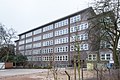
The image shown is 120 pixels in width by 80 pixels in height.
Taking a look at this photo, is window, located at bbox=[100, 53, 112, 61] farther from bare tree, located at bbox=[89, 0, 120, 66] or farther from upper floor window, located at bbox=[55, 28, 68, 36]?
bare tree, located at bbox=[89, 0, 120, 66]

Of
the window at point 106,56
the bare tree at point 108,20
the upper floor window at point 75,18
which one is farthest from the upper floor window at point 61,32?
the bare tree at point 108,20

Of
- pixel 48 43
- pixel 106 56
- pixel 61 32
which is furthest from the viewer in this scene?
pixel 48 43

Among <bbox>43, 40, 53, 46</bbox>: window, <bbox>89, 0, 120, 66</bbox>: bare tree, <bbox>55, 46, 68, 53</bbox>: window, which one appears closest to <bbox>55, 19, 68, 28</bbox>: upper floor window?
<bbox>43, 40, 53, 46</bbox>: window

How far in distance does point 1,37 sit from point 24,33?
52.9 m

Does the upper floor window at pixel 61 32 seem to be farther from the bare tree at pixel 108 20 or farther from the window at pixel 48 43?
the bare tree at pixel 108 20

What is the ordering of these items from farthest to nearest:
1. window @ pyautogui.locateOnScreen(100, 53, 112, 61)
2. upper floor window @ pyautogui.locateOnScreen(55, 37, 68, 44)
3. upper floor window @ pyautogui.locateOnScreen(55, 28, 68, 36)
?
upper floor window @ pyautogui.locateOnScreen(55, 28, 68, 36), upper floor window @ pyautogui.locateOnScreen(55, 37, 68, 44), window @ pyautogui.locateOnScreen(100, 53, 112, 61)

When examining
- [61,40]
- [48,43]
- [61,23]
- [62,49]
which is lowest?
[62,49]

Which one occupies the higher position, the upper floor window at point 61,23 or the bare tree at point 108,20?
the upper floor window at point 61,23

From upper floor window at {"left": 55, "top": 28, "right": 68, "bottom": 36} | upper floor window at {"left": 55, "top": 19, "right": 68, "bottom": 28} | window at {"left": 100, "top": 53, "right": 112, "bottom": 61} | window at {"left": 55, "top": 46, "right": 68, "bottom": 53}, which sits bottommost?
window at {"left": 100, "top": 53, "right": 112, "bottom": 61}

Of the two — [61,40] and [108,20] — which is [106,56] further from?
[108,20]

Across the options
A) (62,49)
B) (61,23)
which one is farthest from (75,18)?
(62,49)

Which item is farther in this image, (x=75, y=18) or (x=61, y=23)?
(x=61, y=23)

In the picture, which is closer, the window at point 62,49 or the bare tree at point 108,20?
the bare tree at point 108,20

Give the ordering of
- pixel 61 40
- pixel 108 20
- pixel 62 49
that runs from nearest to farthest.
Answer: pixel 108 20
pixel 62 49
pixel 61 40
